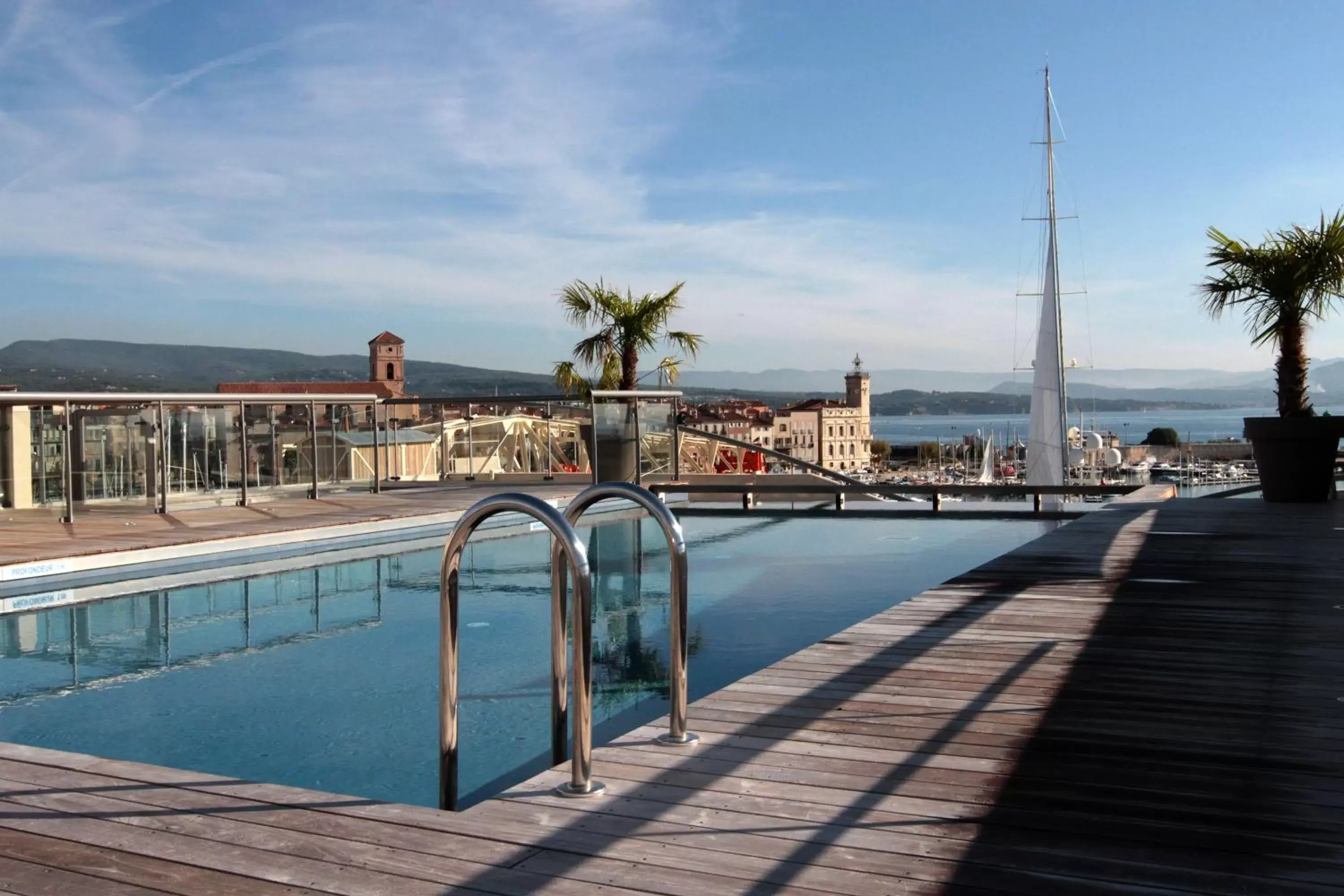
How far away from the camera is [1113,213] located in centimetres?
2158

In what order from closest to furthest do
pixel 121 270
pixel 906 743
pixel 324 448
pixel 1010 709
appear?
pixel 906 743 → pixel 1010 709 → pixel 324 448 → pixel 121 270

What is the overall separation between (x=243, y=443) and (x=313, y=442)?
87cm

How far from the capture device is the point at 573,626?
255cm

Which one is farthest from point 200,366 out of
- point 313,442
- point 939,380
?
point 313,442

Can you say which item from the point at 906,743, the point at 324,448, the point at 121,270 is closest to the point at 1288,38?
the point at 324,448

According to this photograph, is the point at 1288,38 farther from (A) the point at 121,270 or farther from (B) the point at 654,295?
(A) the point at 121,270

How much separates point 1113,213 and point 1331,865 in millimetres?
21504

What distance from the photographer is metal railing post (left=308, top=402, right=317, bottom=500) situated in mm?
11758

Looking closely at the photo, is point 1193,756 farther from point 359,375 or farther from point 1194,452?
point 359,375

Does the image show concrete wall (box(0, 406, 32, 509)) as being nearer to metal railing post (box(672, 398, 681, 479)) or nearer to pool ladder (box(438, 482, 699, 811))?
metal railing post (box(672, 398, 681, 479))

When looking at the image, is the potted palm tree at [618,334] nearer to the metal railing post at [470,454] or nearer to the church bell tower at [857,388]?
the metal railing post at [470,454]

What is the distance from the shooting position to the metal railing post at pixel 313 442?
11.8 m

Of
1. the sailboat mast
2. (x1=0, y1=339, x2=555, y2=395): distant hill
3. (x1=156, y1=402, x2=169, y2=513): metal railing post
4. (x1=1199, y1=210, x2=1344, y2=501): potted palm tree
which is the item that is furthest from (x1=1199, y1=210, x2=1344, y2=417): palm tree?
(x1=0, y1=339, x2=555, y2=395): distant hill

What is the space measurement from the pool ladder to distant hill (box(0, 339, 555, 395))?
31.8 meters
